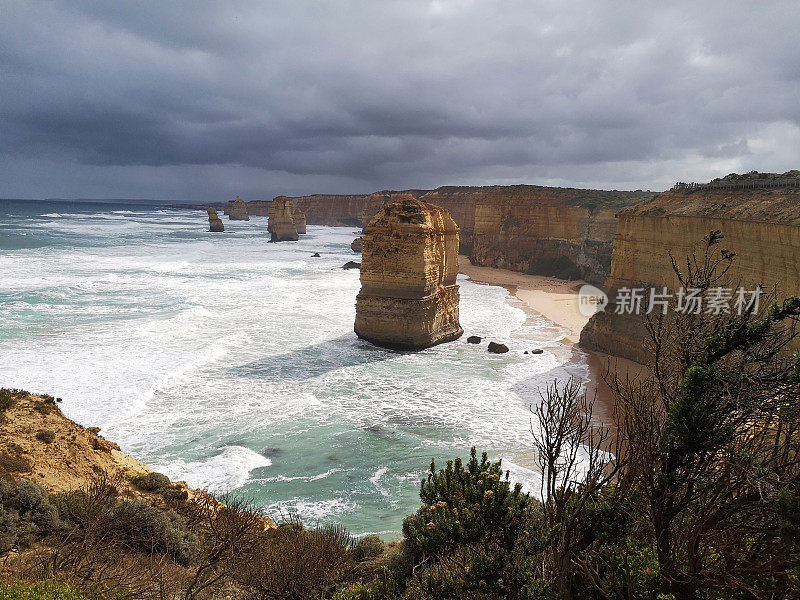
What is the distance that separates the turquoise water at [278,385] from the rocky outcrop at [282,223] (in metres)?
49.7

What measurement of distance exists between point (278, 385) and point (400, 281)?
7904 millimetres

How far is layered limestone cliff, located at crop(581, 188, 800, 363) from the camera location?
49.5ft

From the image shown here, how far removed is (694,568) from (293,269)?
4742 centimetres

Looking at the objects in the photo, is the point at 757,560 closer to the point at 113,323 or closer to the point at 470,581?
the point at 470,581

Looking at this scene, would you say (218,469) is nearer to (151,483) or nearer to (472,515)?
(151,483)

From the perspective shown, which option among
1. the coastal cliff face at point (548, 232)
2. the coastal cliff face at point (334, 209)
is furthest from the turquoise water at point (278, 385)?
the coastal cliff face at point (334, 209)

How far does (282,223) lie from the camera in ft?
278

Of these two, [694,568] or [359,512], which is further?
[359,512]

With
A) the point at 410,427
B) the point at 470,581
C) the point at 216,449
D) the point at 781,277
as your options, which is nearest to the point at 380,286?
the point at 410,427

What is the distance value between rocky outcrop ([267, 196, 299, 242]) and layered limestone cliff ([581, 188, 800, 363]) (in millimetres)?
68394

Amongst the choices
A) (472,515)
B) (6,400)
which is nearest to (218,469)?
(6,400)

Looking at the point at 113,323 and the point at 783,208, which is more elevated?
the point at 783,208

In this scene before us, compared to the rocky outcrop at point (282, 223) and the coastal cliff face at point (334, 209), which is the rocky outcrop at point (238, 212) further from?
the rocky outcrop at point (282, 223)

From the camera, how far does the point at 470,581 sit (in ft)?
19.4
